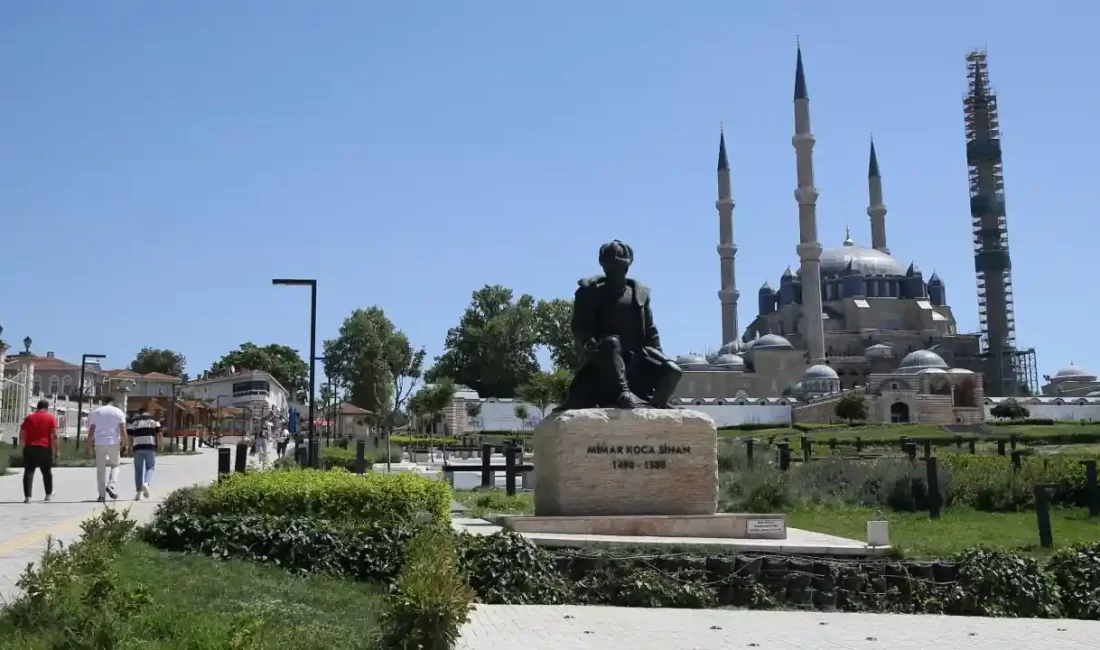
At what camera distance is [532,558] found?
8.05 metres


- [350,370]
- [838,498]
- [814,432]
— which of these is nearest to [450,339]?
[350,370]

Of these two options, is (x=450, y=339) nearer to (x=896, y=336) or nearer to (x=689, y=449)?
(x=896, y=336)

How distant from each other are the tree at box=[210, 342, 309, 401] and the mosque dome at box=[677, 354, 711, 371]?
34.8 metres

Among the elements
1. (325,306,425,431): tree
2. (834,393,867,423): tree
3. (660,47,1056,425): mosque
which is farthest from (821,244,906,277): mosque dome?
(325,306,425,431): tree

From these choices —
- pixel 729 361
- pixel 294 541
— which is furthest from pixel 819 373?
pixel 294 541

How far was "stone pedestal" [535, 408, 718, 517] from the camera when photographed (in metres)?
10.3

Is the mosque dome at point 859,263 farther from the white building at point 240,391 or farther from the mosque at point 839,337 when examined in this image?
the white building at point 240,391

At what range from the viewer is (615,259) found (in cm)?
1123

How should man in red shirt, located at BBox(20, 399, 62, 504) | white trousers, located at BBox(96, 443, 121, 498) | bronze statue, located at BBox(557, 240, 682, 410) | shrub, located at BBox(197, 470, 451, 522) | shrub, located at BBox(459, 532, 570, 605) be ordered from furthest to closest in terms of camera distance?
1. man in red shirt, located at BBox(20, 399, 62, 504)
2. white trousers, located at BBox(96, 443, 121, 498)
3. bronze statue, located at BBox(557, 240, 682, 410)
4. shrub, located at BBox(197, 470, 451, 522)
5. shrub, located at BBox(459, 532, 570, 605)

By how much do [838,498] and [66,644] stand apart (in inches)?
524

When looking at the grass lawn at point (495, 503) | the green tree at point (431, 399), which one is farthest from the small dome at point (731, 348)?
the grass lawn at point (495, 503)

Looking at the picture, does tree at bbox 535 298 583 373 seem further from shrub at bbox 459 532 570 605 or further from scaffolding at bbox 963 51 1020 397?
shrub at bbox 459 532 570 605

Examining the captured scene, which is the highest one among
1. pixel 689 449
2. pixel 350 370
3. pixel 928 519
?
pixel 350 370

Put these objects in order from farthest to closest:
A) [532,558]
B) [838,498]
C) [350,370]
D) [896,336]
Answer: [896,336], [350,370], [838,498], [532,558]
